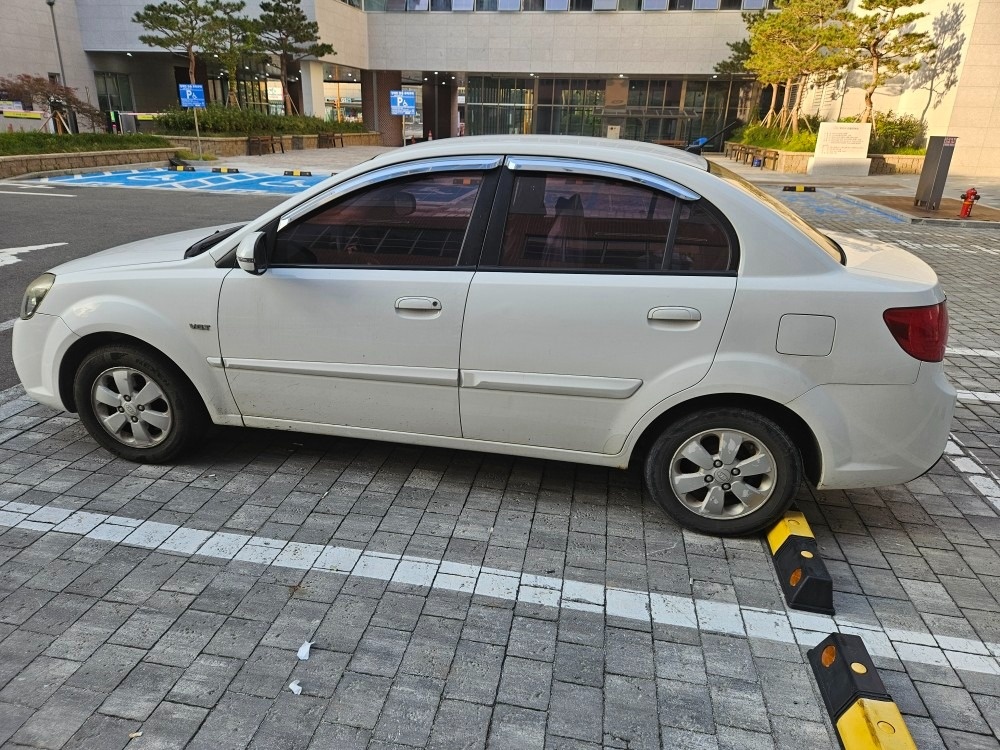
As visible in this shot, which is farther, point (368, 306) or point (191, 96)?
point (191, 96)

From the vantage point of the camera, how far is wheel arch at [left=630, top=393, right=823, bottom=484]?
10.4ft

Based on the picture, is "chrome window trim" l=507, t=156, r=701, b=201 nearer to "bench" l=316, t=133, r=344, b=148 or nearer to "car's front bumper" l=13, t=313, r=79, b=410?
"car's front bumper" l=13, t=313, r=79, b=410

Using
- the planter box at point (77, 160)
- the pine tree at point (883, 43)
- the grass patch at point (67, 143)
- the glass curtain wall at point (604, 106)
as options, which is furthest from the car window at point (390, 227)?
the glass curtain wall at point (604, 106)

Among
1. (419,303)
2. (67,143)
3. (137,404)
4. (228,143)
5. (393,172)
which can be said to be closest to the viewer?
(419,303)

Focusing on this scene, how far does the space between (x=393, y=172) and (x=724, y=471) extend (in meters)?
2.17

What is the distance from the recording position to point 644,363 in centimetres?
315

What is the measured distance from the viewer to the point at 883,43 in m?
24.6

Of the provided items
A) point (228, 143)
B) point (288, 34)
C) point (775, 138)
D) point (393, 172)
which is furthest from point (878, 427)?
point (288, 34)

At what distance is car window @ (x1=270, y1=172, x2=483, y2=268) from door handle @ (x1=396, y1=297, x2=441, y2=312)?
19cm

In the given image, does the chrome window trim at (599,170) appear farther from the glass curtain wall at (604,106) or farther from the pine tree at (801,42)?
the glass curtain wall at (604,106)

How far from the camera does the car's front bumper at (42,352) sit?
3.76 m

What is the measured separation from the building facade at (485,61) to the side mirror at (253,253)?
124ft

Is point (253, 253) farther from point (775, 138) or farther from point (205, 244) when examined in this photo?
point (775, 138)

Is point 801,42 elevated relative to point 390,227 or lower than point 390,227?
elevated
